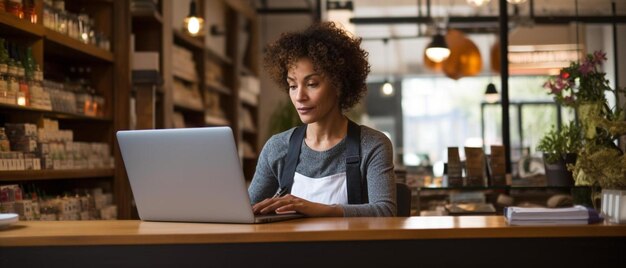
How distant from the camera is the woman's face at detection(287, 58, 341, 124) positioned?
3.17 metres

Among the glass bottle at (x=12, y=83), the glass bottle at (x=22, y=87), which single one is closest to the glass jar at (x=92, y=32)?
the glass bottle at (x=22, y=87)

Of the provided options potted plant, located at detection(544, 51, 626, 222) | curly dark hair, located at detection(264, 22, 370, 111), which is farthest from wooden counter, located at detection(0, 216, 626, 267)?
potted plant, located at detection(544, 51, 626, 222)

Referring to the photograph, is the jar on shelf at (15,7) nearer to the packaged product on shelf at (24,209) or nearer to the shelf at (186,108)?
the packaged product on shelf at (24,209)

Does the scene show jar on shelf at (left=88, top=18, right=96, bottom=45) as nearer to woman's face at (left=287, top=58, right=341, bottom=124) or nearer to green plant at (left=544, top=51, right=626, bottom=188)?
woman's face at (left=287, top=58, right=341, bottom=124)

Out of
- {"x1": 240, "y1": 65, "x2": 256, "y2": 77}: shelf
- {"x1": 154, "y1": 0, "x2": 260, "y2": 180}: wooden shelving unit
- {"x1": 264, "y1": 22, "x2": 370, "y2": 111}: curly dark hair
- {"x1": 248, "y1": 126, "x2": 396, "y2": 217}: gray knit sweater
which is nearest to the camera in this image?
{"x1": 248, "y1": 126, "x2": 396, "y2": 217}: gray knit sweater

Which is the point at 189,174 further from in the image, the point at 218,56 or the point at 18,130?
the point at 218,56

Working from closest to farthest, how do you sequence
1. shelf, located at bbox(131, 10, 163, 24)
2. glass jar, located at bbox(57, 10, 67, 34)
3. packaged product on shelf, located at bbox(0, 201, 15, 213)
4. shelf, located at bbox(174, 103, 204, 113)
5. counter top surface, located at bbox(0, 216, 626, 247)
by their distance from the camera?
counter top surface, located at bbox(0, 216, 626, 247), packaged product on shelf, located at bbox(0, 201, 15, 213), glass jar, located at bbox(57, 10, 67, 34), shelf, located at bbox(131, 10, 163, 24), shelf, located at bbox(174, 103, 204, 113)

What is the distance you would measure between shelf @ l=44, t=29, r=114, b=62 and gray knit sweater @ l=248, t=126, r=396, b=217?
1.96 metres

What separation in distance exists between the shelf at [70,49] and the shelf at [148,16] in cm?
73

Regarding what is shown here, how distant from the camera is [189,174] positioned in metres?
2.48

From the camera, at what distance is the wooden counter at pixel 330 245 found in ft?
7.27

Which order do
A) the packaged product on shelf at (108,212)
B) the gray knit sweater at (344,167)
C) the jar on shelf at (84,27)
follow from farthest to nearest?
the packaged product on shelf at (108,212), the jar on shelf at (84,27), the gray knit sweater at (344,167)

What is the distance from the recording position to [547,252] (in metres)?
2.24

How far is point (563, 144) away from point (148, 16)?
354 cm
